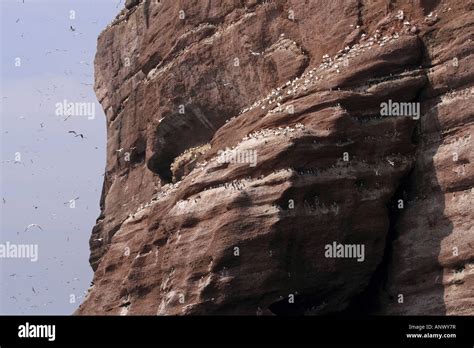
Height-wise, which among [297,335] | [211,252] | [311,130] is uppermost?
[311,130]

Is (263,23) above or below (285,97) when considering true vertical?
above

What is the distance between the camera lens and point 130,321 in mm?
48719

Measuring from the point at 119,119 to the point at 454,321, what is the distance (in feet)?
121

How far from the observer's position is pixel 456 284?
52688 millimetres

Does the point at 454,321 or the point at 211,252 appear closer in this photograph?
the point at 454,321

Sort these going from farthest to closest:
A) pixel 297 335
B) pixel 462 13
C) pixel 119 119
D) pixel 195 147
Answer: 1. pixel 119 119
2. pixel 195 147
3. pixel 462 13
4. pixel 297 335

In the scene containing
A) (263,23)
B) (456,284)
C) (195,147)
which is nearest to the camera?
(456,284)

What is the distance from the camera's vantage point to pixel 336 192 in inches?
2173

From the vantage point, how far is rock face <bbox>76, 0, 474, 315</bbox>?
54156 mm

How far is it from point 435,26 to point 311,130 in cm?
715

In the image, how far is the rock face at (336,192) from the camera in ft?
178

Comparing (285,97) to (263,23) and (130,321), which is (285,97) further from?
(130,321)

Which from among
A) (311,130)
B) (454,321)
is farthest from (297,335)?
(311,130)

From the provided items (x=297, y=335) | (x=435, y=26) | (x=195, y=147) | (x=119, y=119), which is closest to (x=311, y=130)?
(x=435, y=26)
